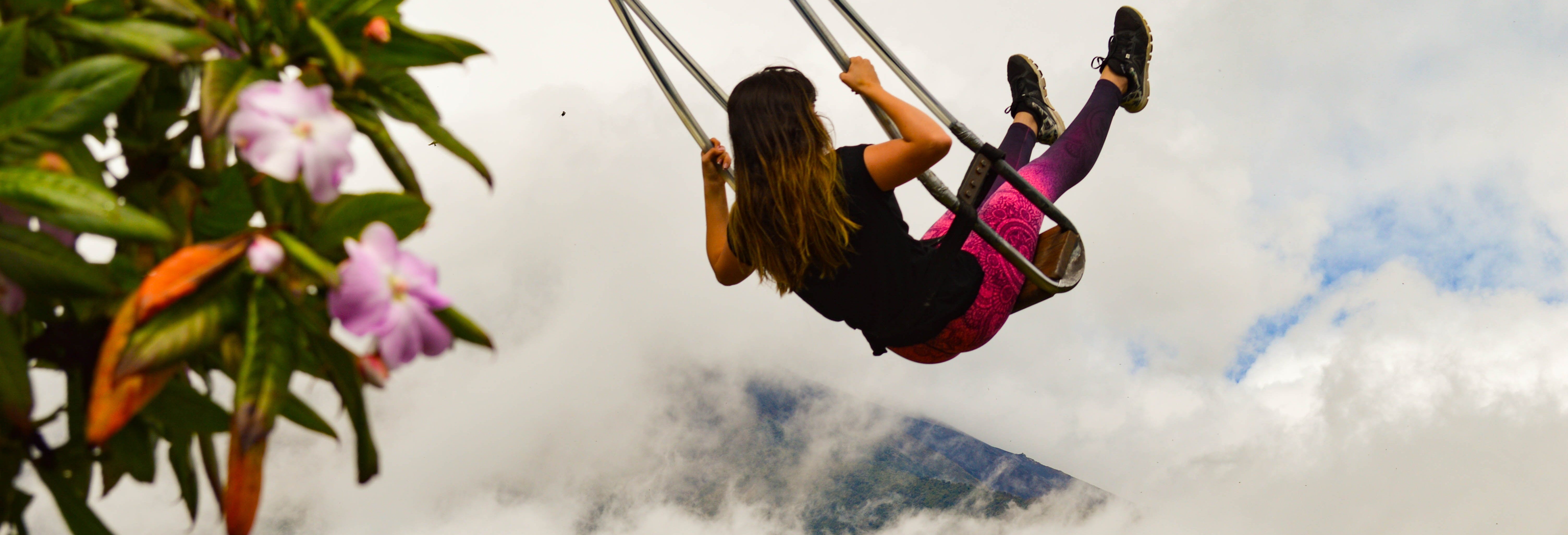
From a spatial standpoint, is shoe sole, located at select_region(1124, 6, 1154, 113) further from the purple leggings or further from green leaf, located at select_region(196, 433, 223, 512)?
green leaf, located at select_region(196, 433, 223, 512)

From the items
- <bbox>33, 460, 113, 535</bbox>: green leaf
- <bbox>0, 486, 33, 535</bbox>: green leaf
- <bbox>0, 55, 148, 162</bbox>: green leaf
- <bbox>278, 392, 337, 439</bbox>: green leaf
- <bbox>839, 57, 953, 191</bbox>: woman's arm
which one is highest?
<bbox>839, 57, 953, 191</bbox>: woman's arm

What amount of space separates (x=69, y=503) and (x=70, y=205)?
1.56 feet

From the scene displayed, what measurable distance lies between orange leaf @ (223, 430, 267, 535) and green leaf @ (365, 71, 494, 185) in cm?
41

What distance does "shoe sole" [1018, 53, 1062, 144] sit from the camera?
373 centimetres

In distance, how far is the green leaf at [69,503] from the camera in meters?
1.20

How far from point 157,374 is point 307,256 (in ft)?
0.68

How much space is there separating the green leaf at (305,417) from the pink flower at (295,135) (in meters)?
0.33

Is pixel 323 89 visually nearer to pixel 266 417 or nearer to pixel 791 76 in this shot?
pixel 266 417

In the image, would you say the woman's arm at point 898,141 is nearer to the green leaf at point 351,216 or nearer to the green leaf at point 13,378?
the green leaf at point 351,216

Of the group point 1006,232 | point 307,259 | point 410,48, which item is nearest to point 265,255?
point 307,259

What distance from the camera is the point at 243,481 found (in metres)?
1.07

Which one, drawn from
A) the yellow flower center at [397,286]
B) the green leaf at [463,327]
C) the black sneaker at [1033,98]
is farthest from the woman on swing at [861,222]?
the yellow flower center at [397,286]

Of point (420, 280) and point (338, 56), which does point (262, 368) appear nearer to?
point (420, 280)

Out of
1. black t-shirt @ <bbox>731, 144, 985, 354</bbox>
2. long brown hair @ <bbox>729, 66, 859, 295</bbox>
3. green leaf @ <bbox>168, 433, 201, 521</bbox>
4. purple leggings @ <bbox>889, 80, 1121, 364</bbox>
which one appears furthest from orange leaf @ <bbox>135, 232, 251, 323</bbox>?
purple leggings @ <bbox>889, 80, 1121, 364</bbox>
